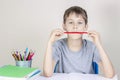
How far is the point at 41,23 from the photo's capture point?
1438 millimetres

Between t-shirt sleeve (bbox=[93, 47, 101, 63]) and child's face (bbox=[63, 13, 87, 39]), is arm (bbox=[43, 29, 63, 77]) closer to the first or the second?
child's face (bbox=[63, 13, 87, 39])

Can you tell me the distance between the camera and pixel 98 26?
1.39 metres

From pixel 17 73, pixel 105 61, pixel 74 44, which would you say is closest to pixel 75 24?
pixel 74 44

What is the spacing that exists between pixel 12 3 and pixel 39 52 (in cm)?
34

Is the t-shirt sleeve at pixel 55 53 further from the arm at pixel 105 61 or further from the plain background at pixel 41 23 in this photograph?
the plain background at pixel 41 23

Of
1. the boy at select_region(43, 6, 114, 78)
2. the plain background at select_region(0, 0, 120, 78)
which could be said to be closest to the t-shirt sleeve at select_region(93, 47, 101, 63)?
the boy at select_region(43, 6, 114, 78)

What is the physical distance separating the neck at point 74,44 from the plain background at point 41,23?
289mm

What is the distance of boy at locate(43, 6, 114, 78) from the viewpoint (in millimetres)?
1067

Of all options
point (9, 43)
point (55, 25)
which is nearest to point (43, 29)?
point (55, 25)

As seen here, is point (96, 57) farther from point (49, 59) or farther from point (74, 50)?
point (49, 59)

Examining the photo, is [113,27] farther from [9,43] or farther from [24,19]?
[9,43]

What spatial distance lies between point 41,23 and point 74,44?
1.23 feet

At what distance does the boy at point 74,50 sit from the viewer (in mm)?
1067

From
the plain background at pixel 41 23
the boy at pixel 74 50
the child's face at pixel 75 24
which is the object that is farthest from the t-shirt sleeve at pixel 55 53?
the plain background at pixel 41 23
